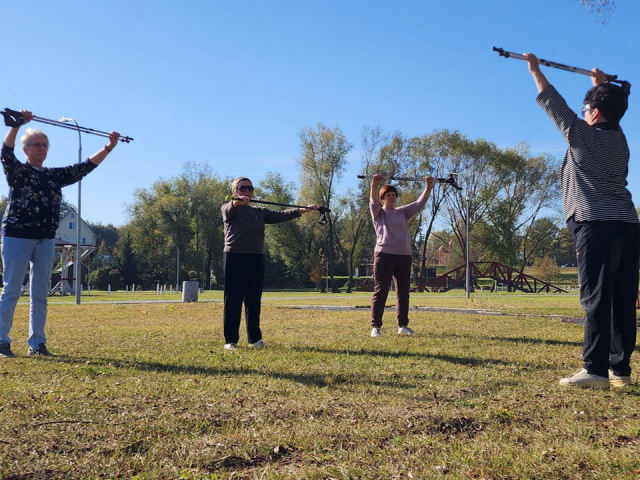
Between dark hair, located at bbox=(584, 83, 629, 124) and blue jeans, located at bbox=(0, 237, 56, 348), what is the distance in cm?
548

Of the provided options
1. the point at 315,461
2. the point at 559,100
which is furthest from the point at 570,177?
the point at 315,461

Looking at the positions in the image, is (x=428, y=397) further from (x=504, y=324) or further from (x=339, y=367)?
(x=504, y=324)

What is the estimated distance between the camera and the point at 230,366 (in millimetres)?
5121

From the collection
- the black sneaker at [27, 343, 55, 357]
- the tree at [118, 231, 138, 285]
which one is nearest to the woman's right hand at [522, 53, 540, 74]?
the black sneaker at [27, 343, 55, 357]

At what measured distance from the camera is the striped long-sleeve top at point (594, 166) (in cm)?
421

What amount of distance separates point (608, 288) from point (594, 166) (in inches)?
38.4

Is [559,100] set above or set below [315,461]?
above

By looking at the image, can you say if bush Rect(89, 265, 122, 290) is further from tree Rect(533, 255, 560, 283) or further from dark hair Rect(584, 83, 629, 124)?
dark hair Rect(584, 83, 629, 124)

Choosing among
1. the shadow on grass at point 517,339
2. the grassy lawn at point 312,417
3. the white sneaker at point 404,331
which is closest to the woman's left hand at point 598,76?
the grassy lawn at point 312,417

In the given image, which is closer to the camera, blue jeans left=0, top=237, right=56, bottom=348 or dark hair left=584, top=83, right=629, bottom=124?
dark hair left=584, top=83, right=629, bottom=124

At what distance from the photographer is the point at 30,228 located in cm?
582

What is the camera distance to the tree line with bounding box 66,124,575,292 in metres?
50.6

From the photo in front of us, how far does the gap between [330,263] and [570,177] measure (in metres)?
49.9

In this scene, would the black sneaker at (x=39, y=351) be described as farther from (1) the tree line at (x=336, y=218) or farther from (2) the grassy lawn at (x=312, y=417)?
(1) the tree line at (x=336, y=218)
